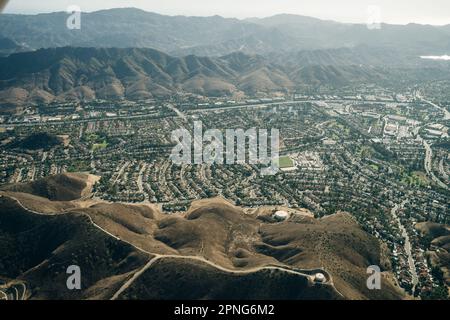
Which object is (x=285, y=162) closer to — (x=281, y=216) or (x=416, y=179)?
(x=416, y=179)

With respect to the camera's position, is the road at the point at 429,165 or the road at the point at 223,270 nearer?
the road at the point at 223,270

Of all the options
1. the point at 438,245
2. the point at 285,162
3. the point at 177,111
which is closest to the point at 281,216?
the point at 438,245

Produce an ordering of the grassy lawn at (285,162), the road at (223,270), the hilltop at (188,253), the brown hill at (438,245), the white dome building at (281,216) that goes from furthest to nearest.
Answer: the grassy lawn at (285,162)
the white dome building at (281,216)
the brown hill at (438,245)
the hilltop at (188,253)
the road at (223,270)

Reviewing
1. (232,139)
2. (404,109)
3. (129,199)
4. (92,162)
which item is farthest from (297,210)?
(404,109)

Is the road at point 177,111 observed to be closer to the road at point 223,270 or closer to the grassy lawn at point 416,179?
the grassy lawn at point 416,179

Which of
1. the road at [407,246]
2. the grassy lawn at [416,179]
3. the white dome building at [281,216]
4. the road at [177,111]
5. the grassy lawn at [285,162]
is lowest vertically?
the road at [407,246]

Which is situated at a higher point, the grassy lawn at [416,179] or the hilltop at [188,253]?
the grassy lawn at [416,179]

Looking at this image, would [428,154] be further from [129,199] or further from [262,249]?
[129,199]

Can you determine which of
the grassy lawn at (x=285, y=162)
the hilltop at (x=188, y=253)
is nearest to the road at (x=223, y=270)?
the hilltop at (x=188, y=253)
